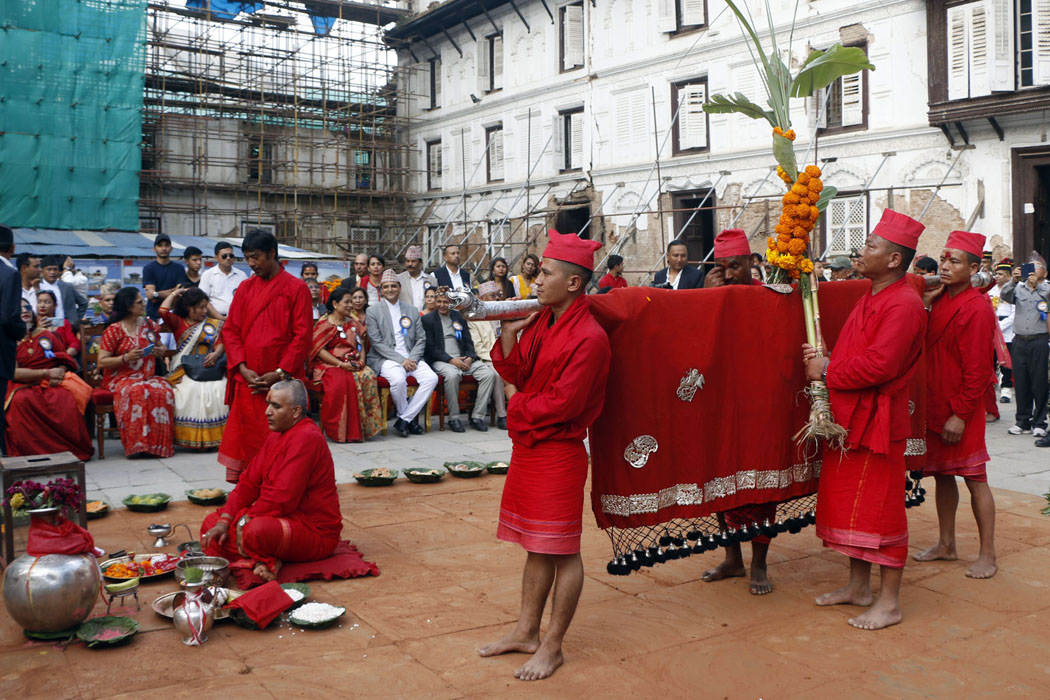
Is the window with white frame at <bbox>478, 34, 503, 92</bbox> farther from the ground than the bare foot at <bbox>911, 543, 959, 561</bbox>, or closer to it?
farther from the ground

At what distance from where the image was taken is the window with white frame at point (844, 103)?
17531mm

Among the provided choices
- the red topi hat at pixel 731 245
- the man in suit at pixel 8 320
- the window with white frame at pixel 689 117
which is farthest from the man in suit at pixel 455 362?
the window with white frame at pixel 689 117

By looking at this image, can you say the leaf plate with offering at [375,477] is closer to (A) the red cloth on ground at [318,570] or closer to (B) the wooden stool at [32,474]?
(A) the red cloth on ground at [318,570]

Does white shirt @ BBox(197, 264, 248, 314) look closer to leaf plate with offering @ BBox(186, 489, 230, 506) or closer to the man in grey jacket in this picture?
leaf plate with offering @ BBox(186, 489, 230, 506)

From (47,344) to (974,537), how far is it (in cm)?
713

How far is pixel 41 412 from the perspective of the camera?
7.64 meters

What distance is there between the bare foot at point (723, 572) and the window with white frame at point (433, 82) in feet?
83.1

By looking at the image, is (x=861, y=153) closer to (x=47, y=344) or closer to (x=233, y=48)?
(x=47, y=344)

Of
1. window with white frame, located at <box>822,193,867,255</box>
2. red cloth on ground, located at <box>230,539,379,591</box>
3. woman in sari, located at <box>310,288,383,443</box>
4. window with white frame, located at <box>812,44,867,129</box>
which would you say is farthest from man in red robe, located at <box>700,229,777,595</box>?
window with white frame, located at <box>812,44,867,129</box>

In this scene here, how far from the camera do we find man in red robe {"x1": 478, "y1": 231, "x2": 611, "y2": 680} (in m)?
3.68

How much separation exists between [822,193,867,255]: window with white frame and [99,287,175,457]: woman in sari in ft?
42.5

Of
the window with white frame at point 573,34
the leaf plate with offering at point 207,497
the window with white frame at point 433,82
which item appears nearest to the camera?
the leaf plate with offering at point 207,497

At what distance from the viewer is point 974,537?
19.2 feet

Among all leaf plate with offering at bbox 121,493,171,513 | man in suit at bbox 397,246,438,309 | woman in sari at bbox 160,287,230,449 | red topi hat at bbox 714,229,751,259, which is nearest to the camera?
red topi hat at bbox 714,229,751,259
